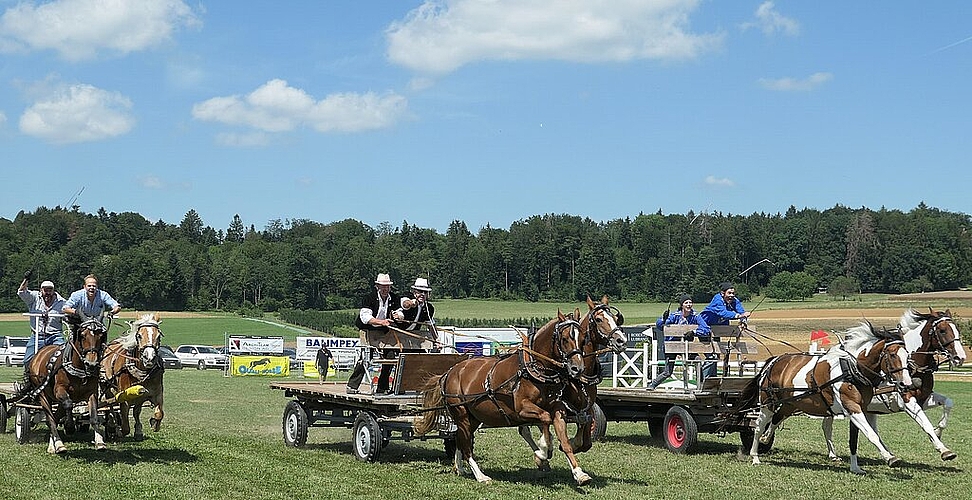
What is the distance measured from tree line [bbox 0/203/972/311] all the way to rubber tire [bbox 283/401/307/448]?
7183cm

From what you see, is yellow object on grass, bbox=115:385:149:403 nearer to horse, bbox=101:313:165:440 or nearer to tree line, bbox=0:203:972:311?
horse, bbox=101:313:165:440

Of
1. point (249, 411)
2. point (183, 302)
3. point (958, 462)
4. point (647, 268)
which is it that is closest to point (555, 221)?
point (647, 268)

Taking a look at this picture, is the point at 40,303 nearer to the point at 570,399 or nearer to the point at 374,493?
the point at 374,493

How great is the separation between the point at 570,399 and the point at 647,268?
94400mm

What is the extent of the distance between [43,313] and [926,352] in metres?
11.8

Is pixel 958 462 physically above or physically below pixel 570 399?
below

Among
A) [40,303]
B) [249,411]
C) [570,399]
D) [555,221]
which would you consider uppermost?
[555,221]

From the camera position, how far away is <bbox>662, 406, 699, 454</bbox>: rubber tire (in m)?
14.7

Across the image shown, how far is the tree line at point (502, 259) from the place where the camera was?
328ft

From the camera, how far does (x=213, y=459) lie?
44.0 ft

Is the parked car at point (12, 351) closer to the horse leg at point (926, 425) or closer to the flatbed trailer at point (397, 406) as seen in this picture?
the flatbed trailer at point (397, 406)

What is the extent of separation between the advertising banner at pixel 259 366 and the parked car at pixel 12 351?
9169 millimetres

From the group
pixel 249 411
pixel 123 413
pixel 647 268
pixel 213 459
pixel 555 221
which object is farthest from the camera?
pixel 555 221

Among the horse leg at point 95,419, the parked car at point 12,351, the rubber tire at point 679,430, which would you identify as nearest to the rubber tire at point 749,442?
the rubber tire at point 679,430
